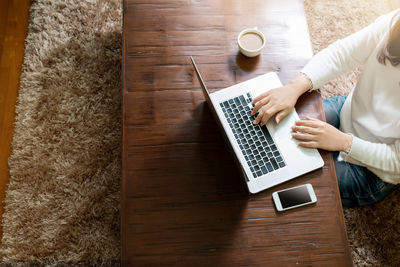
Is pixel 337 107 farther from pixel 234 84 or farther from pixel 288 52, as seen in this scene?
pixel 234 84

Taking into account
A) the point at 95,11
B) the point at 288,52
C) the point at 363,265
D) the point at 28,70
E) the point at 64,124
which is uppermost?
the point at 288,52

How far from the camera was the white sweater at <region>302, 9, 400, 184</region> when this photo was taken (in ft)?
3.54

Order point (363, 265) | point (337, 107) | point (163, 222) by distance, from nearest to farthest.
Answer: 1. point (163, 222)
2. point (337, 107)
3. point (363, 265)

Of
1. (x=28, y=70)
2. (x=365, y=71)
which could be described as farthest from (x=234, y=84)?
(x=28, y=70)

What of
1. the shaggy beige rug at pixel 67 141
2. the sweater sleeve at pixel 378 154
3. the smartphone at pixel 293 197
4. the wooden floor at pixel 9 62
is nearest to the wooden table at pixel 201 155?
the smartphone at pixel 293 197

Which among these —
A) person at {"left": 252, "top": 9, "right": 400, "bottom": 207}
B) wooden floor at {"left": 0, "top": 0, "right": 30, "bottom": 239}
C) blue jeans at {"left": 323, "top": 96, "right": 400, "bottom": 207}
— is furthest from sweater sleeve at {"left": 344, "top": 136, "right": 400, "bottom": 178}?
wooden floor at {"left": 0, "top": 0, "right": 30, "bottom": 239}

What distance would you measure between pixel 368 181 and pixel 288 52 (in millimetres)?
571

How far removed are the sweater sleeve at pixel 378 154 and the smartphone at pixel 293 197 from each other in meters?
0.22

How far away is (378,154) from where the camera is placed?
108 centimetres

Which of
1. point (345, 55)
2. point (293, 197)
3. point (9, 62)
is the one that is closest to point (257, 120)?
point (293, 197)

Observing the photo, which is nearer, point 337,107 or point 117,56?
point 337,107

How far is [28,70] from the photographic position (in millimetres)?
1771

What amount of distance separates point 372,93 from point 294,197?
482 mm

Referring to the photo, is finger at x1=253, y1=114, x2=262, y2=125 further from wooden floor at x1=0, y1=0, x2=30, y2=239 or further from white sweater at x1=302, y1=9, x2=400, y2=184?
wooden floor at x1=0, y1=0, x2=30, y2=239
